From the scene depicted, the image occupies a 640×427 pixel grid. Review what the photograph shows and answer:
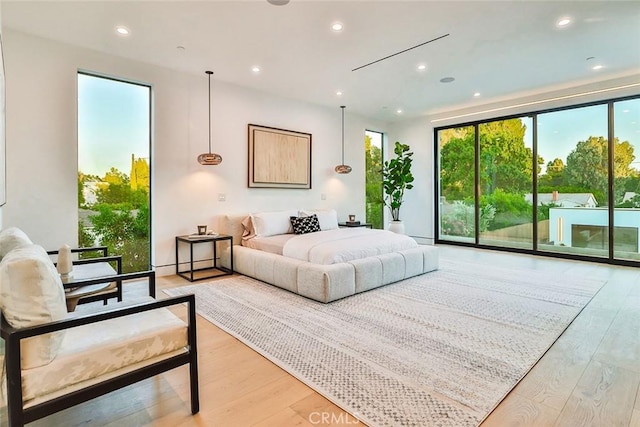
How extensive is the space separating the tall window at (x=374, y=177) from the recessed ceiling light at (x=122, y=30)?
5.40 metres

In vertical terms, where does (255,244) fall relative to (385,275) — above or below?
above

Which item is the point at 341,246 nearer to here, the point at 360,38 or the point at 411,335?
the point at 411,335

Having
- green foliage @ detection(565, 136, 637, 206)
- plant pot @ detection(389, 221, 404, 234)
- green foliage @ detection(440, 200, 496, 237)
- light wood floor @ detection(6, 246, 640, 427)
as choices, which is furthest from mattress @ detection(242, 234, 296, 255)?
green foliage @ detection(565, 136, 637, 206)

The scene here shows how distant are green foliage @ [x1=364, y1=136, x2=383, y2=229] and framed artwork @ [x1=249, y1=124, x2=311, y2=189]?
2023 millimetres

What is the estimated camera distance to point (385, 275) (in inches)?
163

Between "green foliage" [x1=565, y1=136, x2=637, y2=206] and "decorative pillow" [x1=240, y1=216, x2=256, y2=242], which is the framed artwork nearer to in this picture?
"decorative pillow" [x1=240, y1=216, x2=256, y2=242]

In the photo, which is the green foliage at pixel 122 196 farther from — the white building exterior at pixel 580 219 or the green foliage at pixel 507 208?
the white building exterior at pixel 580 219

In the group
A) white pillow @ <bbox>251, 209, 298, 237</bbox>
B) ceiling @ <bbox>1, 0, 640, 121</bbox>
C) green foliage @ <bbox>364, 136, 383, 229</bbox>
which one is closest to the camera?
ceiling @ <bbox>1, 0, 640, 121</bbox>

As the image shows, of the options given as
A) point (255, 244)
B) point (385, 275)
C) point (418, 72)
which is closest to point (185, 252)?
point (255, 244)

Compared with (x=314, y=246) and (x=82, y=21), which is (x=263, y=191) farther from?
(x=82, y=21)

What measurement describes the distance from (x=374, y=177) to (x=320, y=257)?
4.83 meters

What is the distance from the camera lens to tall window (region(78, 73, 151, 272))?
4312mm

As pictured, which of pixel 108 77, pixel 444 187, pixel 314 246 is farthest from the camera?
pixel 444 187

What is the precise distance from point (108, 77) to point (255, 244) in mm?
3135
